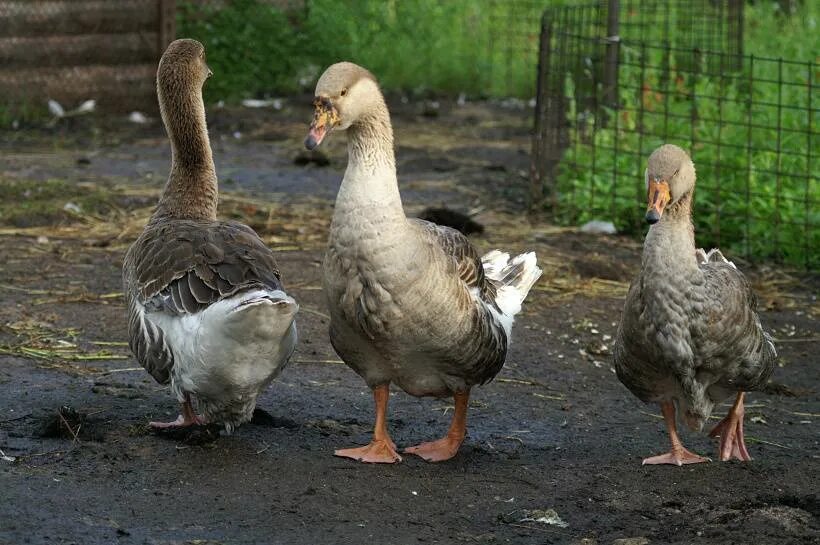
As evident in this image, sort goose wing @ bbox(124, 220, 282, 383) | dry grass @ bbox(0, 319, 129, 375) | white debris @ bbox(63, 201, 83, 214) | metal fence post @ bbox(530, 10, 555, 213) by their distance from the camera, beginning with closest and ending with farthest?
goose wing @ bbox(124, 220, 282, 383) < dry grass @ bbox(0, 319, 129, 375) < white debris @ bbox(63, 201, 83, 214) < metal fence post @ bbox(530, 10, 555, 213)

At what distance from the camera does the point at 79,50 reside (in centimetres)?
1349

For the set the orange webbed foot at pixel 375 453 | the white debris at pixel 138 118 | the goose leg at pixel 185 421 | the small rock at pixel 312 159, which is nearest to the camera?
the orange webbed foot at pixel 375 453

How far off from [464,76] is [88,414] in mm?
11971

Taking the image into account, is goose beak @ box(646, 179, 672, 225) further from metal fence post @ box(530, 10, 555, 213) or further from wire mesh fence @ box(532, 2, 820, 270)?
metal fence post @ box(530, 10, 555, 213)

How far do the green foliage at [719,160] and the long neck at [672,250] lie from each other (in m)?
3.36

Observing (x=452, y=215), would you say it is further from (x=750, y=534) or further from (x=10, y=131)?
(x=10, y=131)

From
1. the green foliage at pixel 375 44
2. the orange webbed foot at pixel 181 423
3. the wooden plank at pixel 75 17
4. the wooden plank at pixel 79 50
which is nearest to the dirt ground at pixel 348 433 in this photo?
the orange webbed foot at pixel 181 423

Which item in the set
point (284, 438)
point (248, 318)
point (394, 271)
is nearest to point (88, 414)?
point (284, 438)

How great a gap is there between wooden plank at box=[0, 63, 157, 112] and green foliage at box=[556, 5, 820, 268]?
574 centimetres

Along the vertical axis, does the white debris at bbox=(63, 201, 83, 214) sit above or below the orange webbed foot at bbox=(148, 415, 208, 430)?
above

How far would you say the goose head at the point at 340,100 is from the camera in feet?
15.0

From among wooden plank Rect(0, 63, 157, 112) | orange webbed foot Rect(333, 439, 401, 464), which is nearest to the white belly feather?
orange webbed foot Rect(333, 439, 401, 464)

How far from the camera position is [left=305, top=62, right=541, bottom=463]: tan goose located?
15.1 feet

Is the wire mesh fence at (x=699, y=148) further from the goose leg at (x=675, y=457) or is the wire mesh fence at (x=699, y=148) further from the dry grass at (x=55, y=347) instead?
the dry grass at (x=55, y=347)
